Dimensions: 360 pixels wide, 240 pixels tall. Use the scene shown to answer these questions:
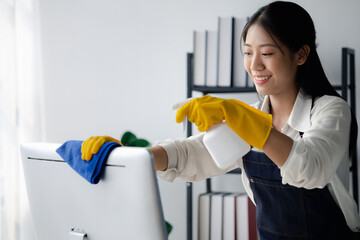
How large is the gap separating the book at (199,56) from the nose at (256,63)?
801 mm

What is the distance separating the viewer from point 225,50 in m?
1.96

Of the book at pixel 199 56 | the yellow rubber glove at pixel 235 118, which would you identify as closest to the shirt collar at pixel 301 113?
the yellow rubber glove at pixel 235 118

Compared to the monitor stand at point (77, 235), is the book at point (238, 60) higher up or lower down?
higher up

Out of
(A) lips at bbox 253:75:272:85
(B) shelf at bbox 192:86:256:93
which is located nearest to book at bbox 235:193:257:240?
(B) shelf at bbox 192:86:256:93

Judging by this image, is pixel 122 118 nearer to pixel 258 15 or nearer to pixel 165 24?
pixel 165 24

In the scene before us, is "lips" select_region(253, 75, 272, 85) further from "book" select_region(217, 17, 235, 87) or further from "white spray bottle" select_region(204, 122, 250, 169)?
"book" select_region(217, 17, 235, 87)

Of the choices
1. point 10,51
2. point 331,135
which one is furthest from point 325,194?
point 10,51

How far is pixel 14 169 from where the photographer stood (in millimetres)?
2086

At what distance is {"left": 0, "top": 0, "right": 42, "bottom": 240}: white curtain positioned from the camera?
6.74ft

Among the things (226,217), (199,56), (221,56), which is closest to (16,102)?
(199,56)

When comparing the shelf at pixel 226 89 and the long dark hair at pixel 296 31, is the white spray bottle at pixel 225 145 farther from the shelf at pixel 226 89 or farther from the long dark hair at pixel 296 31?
the shelf at pixel 226 89

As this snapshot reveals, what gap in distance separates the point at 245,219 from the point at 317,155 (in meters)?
1.15

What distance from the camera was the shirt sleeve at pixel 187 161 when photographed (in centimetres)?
118

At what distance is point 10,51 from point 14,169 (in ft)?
1.93
